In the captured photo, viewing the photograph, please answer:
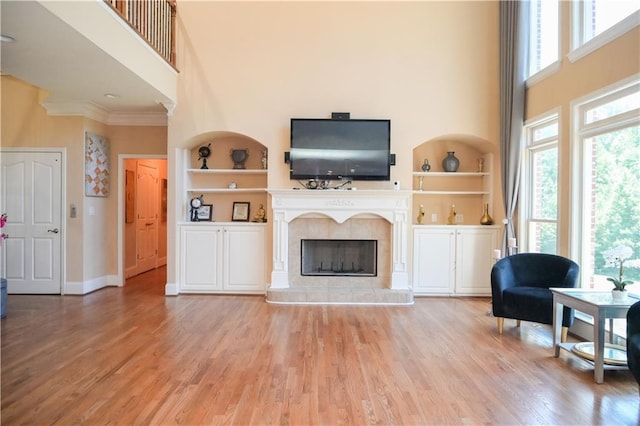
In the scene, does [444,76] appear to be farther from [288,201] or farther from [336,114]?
[288,201]

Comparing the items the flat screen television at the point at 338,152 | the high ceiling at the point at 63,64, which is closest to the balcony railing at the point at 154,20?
the high ceiling at the point at 63,64

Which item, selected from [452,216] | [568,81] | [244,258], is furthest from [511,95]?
[244,258]

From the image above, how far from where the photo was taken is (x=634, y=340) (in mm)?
2439

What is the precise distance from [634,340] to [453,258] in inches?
124

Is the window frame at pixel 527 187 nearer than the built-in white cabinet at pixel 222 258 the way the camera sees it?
Yes

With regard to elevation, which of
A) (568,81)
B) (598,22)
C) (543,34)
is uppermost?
(543,34)

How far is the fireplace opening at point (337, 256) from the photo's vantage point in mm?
5637

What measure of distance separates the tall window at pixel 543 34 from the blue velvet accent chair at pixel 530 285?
2412 mm

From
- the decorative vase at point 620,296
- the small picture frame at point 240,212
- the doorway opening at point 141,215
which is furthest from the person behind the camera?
the doorway opening at point 141,215

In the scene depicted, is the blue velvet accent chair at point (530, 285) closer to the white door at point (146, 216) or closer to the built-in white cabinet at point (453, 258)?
the built-in white cabinet at point (453, 258)

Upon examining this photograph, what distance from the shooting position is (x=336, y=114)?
212 inches

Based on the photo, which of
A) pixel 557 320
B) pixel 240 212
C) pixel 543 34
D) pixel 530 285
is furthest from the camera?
pixel 240 212

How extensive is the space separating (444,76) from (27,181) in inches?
244

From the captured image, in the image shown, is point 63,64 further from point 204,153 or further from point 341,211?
point 341,211
